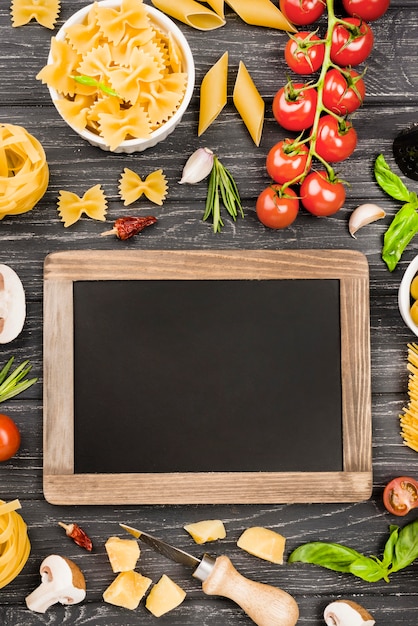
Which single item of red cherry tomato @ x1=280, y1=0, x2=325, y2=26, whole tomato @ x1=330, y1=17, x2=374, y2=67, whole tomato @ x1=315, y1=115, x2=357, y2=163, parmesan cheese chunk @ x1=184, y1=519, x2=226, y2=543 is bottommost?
parmesan cheese chunk @ x1=184, y1=519, x2=226, y2=543

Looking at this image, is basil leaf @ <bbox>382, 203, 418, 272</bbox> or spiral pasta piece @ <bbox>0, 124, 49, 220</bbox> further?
basil leaf @ <bbox>382, 203, 418, 272</bbox>

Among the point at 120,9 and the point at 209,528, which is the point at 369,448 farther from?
the point at 120,9

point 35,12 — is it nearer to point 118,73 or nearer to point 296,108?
point 118,73

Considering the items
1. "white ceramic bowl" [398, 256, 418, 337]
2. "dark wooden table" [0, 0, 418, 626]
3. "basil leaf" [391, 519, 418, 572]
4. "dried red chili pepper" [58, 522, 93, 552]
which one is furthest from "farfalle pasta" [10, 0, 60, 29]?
"basil leaf" [391, 519, 418, 572]

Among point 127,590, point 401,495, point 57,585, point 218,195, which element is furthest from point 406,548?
point 218,195

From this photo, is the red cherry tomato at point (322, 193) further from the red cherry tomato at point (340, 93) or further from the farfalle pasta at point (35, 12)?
the farfalle pasta at point (35, 12)

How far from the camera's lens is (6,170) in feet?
3.86

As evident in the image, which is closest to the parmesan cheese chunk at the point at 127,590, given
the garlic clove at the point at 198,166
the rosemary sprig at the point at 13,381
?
the rosemary sprig at the point at 13,381

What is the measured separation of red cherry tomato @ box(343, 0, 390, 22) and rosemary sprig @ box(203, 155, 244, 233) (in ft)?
1.16

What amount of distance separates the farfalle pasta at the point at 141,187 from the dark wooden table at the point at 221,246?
22 millimetres

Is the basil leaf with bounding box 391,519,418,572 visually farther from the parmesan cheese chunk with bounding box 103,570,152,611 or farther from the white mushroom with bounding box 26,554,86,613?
the white mushroom with bounding box 26,554,86,613

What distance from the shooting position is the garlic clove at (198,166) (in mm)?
1232

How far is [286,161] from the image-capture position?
1184mm

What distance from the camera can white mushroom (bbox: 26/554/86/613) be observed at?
1.19m
